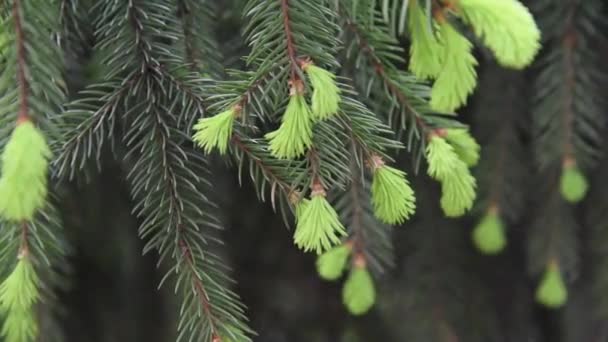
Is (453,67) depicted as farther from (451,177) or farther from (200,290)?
(200,290)

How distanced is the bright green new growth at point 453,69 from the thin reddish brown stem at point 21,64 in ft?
1.30

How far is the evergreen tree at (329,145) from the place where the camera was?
0.65 metres

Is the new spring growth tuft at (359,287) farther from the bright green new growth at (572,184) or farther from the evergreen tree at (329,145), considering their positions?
the bright green new growth at (572,184)

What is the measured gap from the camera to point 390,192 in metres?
0.67

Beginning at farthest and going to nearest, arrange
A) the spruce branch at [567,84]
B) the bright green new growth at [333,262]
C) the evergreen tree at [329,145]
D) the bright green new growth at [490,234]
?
the bright green new growth at [490,234] < the spruce branch at [567,84] < the bright green new growth at [333,262] < the evergreen tree at [329,145]

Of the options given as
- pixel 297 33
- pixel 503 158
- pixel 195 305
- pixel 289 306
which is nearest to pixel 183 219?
pixel 195 305

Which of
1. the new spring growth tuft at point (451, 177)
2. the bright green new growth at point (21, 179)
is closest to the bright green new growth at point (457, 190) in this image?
the new spring growth tuft at point (451, 177)

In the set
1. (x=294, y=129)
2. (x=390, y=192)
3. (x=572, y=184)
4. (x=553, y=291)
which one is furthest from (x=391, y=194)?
(x=553, y=291)

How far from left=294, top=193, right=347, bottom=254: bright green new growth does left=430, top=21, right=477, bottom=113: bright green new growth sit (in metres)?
0.16

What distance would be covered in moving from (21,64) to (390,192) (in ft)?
1.24

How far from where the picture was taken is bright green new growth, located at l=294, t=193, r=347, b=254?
25.2 inches

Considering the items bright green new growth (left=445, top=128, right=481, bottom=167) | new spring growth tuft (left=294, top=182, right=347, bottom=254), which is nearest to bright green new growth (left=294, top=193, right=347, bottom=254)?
new spring growth tuft (left=294, top=182, right=347, bottom=254)

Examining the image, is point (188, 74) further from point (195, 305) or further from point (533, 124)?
point (533, 124)

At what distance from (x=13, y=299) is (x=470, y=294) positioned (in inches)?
39.6
